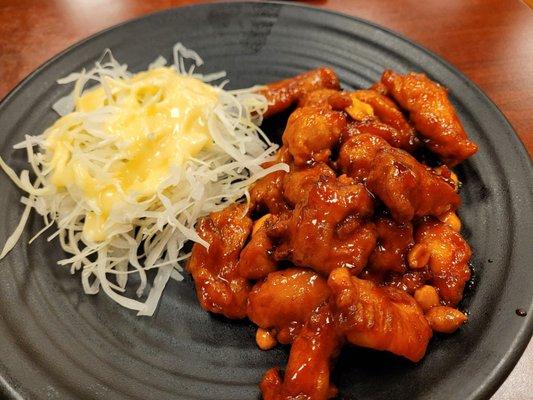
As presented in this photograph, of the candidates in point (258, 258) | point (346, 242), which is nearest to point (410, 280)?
point (346, 242)

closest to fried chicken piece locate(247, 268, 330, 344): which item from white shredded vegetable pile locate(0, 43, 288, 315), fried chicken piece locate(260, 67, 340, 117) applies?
white shredded vegetable pile locate(0, 43, 288, 315)

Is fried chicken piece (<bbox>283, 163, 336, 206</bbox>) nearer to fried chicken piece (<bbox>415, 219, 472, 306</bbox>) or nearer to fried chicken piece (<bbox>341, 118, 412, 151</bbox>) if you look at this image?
fried chicken piece (<bbox>341, 118, 412, 151</bbox>)

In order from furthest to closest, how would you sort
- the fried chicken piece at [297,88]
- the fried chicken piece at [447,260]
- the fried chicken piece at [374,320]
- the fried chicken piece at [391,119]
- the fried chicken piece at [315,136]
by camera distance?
the fried chicken piece at [297,88], the fried chicken piece at [391,119], the fried chicken piece at [315,136], the fried chicken piece at [447,260], the fried chicken piece at [374,320]

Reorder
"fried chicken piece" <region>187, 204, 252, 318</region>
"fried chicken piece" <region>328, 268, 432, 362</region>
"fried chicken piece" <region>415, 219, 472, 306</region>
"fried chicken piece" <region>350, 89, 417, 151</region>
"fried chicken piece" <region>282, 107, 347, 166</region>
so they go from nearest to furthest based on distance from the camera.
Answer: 1. "fried chicken piece" <region>328, 268, 432, 362</region>
2. "fried chicken piece" <region>415, 219, 472, 306</region>
3. "fried chicken piece" <region>187, 204, 252, 318</region>
4. "fried chicken piece" <region>282, 107, 347, 166</region>
5. "fried chicken piece" <region>350, 89, 417, 151</region>

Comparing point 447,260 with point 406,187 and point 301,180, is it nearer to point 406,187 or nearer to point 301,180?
point 406,187

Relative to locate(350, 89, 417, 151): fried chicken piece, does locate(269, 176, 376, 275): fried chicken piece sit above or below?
below

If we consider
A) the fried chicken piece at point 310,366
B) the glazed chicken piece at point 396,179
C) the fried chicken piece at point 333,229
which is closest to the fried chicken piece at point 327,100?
the glazed chicken piece at point 396,179

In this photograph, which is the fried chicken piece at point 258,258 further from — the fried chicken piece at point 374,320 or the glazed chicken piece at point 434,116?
the glazed chicken piece at point 434,116
